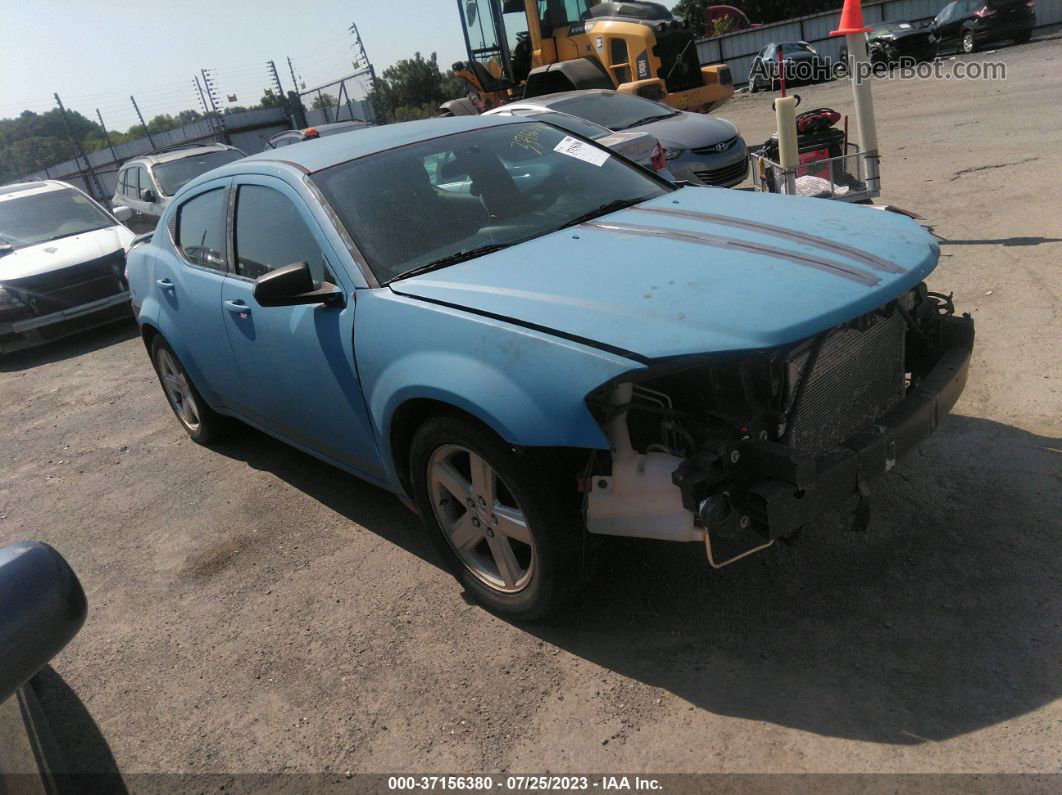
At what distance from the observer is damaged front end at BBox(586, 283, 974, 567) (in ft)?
8.21

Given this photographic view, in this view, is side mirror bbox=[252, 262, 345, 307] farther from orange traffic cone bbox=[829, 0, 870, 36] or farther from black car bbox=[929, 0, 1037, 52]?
black car bbox=[929, 0, 1037, 52]

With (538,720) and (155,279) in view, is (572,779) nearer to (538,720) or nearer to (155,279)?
(538,720)

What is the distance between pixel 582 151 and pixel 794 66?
23.3m

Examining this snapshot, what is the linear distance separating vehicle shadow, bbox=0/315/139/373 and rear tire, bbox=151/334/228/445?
13.3ft

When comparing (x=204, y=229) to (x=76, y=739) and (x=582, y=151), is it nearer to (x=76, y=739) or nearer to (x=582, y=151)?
(x=582, y=151)

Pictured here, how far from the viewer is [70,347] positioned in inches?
370

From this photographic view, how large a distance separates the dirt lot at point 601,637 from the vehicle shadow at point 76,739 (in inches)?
0.5

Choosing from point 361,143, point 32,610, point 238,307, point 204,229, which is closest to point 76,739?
Result: point 32,610

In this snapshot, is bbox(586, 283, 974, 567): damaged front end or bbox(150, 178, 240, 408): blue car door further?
bbox(150, 178, 240, 408): blue car door

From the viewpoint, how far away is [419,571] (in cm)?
367

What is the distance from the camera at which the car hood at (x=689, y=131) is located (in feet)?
32.1

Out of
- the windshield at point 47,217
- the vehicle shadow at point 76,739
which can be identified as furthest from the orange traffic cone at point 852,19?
the windshield at point 47,217

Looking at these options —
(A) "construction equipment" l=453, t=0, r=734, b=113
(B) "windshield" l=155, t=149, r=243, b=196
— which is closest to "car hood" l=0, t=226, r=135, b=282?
(B) "windshield" l=155, t=149, r=243, b=196

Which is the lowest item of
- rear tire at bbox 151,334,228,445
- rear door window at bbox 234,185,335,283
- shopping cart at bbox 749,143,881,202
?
rear tire at bbox 151,334,228,445
